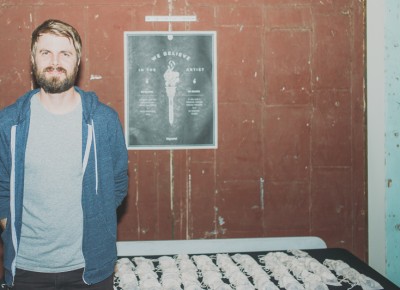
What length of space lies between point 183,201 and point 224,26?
1485 mm

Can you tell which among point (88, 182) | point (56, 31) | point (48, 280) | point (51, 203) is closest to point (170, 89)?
point (56, 31)

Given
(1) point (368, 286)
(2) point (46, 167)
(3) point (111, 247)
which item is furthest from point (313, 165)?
(2) point (46, 167)

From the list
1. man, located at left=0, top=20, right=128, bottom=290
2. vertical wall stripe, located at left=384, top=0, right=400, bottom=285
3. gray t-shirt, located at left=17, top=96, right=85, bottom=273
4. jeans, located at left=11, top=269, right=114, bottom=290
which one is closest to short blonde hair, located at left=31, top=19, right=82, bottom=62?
man, located at left=0, top=20, right=128, bottom=290

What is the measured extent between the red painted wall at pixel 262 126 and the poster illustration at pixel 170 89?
75 millimetres

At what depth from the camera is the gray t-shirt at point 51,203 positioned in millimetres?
2018

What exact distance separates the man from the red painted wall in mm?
1466

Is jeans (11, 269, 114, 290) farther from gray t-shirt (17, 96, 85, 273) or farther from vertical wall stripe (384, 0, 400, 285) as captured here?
vertical wall stripe (384, 0, 400, 285)

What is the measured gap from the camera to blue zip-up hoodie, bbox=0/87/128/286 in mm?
2037

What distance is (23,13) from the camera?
3.54 meters

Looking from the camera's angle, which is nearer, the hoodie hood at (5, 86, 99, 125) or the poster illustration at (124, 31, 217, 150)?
the hoodie hood at (5, 86, 99, 125)

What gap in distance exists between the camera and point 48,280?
6.65 ft

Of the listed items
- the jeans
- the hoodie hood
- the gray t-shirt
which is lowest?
the jeans

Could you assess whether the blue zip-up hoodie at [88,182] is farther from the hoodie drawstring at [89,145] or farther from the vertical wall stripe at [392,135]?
the vertical wall stripe at [392,135]

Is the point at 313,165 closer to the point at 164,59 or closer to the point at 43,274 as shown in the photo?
the point at 164,59
